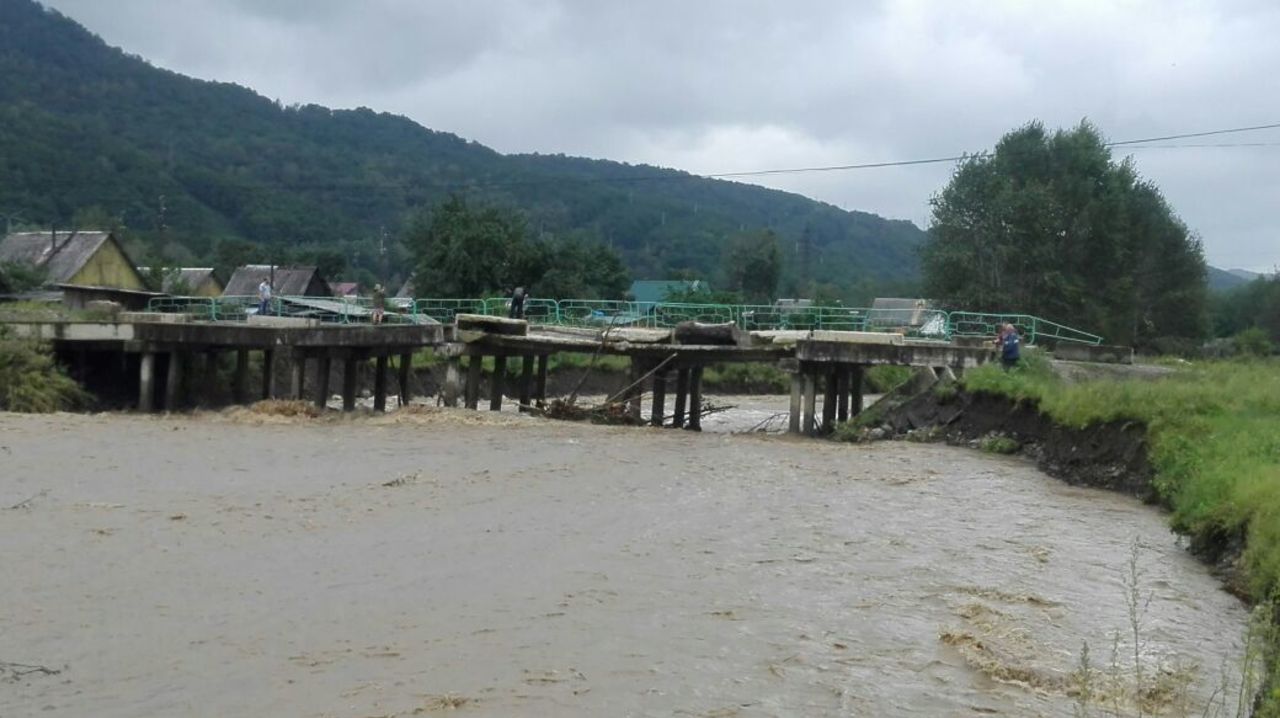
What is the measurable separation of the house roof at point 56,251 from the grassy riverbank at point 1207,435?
133 feet

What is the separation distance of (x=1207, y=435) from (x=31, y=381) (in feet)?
82.1

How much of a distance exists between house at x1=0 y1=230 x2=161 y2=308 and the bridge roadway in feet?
69.4

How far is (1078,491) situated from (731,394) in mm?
32266

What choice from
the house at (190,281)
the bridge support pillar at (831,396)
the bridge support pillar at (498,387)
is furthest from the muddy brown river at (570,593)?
the house at (190,281)

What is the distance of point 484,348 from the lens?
108ft

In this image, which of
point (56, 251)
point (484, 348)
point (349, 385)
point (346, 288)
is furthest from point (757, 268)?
point (349, 385)

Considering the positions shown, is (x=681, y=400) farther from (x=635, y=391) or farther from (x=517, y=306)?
(x=517, y=306)

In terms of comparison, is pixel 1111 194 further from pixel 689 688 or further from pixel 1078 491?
pixel 689 688

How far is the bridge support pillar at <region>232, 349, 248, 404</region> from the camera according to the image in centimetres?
3584

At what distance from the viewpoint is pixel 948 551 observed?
45.8ft

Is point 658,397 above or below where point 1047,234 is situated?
below

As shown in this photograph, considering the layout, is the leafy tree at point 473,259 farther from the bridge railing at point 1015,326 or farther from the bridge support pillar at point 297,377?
the bridge support pillar at point 297,377

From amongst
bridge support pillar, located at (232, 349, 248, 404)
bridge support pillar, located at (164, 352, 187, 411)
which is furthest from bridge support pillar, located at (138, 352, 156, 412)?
bridge support pillar, located at (232, 349, 248, 404)

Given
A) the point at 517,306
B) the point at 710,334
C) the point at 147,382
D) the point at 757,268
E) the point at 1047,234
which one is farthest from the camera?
the point at 757,268
